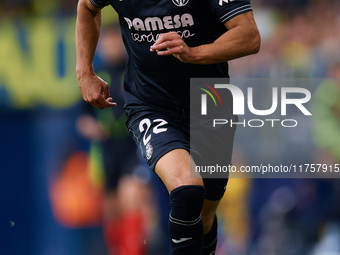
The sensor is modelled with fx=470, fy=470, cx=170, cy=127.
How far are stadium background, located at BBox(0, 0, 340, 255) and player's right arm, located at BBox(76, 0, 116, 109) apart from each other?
88 centimetres

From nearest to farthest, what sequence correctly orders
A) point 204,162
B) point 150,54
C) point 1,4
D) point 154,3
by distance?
1. point 154,3
2. point 150,54
3. point 204,162
4. point 1,4

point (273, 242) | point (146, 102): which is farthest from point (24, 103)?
point (273, 242)

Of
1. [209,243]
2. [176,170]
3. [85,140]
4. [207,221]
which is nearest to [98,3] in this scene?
[176,170]

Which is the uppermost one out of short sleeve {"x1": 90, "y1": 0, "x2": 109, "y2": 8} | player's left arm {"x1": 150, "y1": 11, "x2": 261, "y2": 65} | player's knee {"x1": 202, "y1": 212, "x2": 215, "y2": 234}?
short sleeve {"x1": 90, "y1": 0, "x2": 109, "y2": 8}

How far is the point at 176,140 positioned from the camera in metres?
2.38

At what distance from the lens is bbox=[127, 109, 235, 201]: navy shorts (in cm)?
237

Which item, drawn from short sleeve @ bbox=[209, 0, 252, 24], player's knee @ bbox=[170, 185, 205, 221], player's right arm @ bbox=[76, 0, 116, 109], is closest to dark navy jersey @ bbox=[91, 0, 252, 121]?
short sleeve @ bbox=[209, 0, 252, 24]

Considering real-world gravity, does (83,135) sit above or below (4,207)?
above

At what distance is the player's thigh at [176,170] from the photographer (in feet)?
7.18

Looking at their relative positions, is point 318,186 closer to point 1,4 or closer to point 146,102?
point 146,102

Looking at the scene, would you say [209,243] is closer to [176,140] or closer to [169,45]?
[176,140]

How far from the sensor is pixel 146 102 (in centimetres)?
268

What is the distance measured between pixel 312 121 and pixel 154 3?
6.40 feet

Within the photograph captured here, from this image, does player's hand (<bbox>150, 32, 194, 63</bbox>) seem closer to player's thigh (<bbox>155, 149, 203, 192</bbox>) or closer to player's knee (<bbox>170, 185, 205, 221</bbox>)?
player's thigh (<bbox>155, 149, 203, 192</bbox>)
